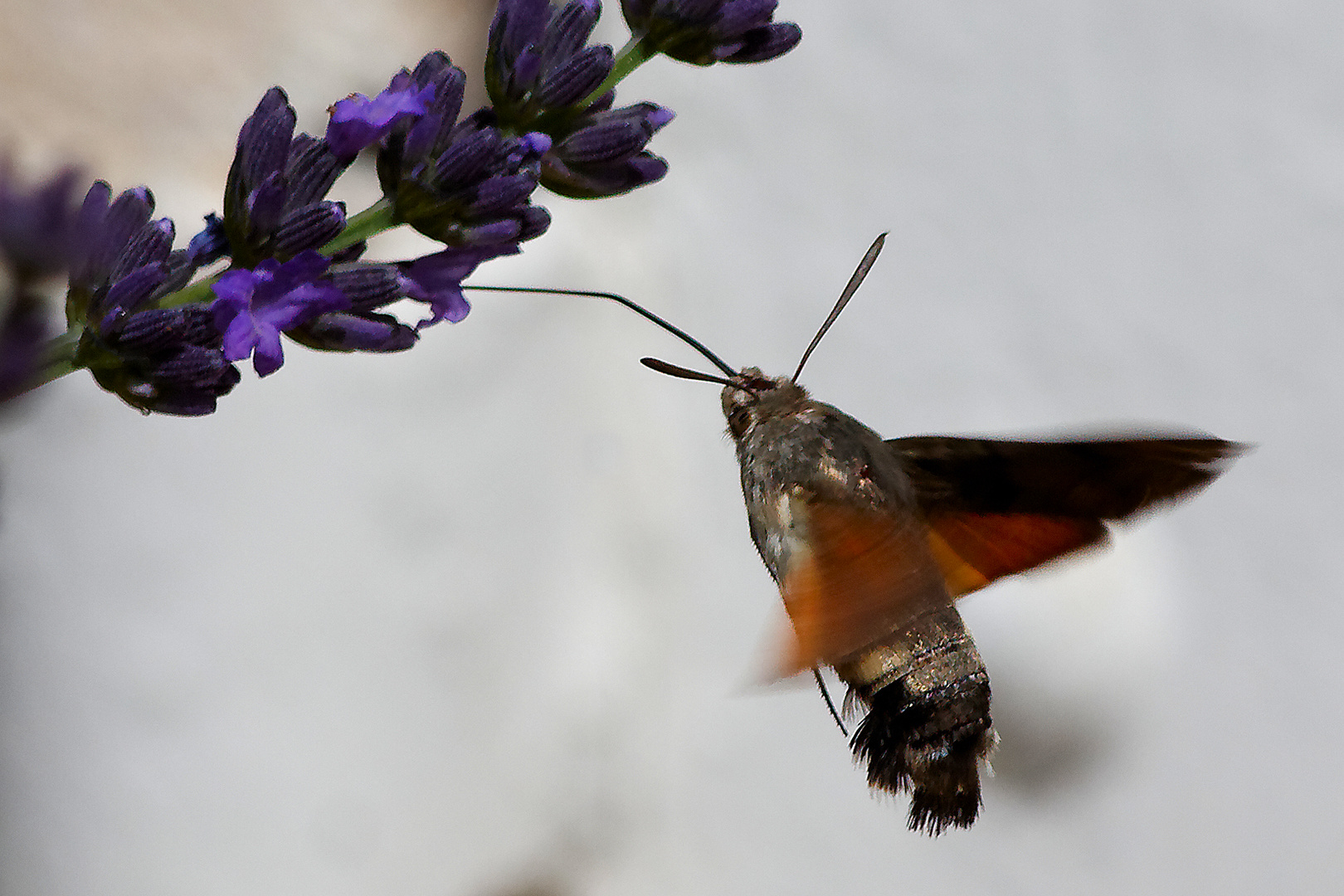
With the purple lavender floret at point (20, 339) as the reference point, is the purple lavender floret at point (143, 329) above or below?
above

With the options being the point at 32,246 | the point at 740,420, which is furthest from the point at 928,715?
the point at 32,246

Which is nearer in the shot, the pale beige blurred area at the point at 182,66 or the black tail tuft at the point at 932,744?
the black tail tuft at the point at 932,744

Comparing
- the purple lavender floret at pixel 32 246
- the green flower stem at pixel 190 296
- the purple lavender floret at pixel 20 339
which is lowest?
the purple lavender floret at pixel 20 339

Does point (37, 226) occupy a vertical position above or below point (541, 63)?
below

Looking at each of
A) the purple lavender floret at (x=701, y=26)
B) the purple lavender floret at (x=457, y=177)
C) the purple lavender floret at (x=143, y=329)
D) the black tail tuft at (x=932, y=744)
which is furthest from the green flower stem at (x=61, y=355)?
the black tail tuft at (x=932, y=744)

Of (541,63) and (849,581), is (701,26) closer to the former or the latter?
(541,63)

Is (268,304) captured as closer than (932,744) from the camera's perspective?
Yes

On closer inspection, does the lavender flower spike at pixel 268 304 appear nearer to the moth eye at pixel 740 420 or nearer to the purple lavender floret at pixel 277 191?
the purple lavender floret at pixel 277 191
